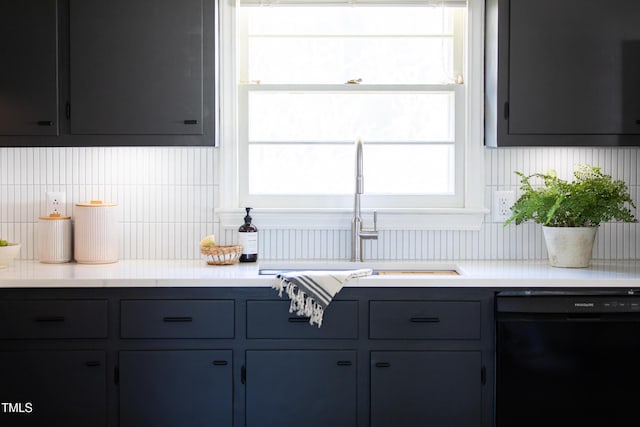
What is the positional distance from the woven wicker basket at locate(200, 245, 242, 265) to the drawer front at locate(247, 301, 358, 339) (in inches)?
15.2

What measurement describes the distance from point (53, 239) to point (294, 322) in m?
1.20

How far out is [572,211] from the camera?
336 centimetres

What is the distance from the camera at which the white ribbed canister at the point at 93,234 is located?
351 centimetres

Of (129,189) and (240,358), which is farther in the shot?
(129,189)

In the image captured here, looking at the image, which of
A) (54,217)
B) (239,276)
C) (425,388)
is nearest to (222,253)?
(239,276)

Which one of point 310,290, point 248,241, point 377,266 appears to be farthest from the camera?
point 377,266

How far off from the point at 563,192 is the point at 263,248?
1347 mm

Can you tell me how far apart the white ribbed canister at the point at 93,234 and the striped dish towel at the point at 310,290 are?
0.91 m

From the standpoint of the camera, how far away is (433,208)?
369 cm

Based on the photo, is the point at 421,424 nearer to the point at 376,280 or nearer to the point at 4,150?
the point at 376,280

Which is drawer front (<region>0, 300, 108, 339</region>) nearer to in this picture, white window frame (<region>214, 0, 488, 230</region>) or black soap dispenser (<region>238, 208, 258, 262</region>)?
black soap dispenser (<region>238, 208, 258, 262</region>)

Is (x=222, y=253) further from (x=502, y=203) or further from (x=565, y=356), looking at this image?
(x=565, y=356)

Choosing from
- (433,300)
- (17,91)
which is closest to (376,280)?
(433,300)

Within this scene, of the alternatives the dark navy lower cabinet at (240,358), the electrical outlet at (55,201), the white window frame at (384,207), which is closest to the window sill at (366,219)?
the white window frame at (384,207)
